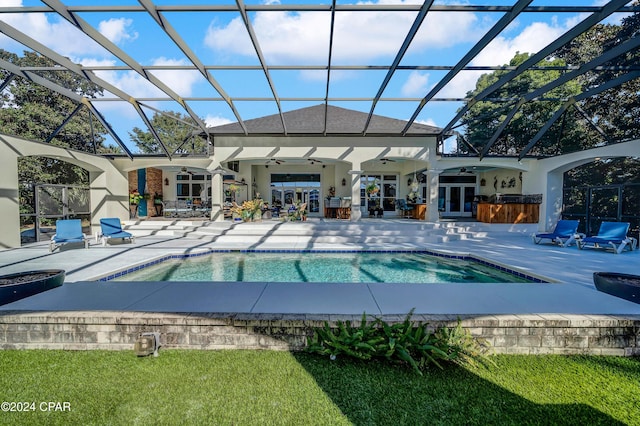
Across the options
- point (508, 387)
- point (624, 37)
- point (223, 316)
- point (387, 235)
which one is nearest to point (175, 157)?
point (387, 235)

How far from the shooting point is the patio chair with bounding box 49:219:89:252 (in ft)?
25.9

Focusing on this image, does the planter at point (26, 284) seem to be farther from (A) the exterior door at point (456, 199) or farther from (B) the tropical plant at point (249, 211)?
(A) the exterior door at point (456, 199)

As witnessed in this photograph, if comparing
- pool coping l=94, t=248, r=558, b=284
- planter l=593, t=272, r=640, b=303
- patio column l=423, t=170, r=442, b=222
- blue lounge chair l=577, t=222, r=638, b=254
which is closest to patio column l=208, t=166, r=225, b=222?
pool coping l=94, t=248, r=558, b=284

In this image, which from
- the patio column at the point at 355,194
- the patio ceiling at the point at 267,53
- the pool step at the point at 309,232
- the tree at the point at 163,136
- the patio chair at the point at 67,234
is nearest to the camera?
the patio ceiling at the point at 267,53

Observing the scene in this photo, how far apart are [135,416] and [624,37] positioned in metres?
19.6

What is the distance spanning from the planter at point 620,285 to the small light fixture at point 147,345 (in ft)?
18.3

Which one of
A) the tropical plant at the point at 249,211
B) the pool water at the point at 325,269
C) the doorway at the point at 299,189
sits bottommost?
the pool water at the point at 325,269

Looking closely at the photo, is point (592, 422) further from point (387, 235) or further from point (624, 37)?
point (624, 37)

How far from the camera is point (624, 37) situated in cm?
1182

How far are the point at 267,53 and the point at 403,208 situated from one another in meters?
11.4

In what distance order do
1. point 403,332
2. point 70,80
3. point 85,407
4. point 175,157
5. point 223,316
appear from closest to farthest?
point 85,407, point 403,332, point 223,316, point 175,157, point 70,80

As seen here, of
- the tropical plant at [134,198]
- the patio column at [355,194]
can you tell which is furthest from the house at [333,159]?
the tropical plant at [134,198]

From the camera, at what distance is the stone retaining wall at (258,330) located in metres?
2.81

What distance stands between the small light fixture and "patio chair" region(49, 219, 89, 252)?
7563 millimetres
